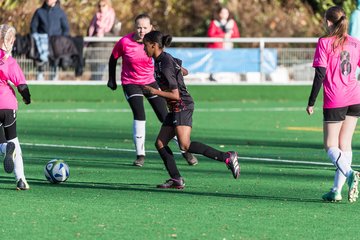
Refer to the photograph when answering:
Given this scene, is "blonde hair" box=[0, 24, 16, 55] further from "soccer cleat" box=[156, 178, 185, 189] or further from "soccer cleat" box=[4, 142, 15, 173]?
"soccer cleat" box=[156, 178, 185, 189]

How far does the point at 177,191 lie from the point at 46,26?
14504 mm

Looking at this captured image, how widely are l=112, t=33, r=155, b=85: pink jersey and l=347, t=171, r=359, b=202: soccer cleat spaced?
185 inches

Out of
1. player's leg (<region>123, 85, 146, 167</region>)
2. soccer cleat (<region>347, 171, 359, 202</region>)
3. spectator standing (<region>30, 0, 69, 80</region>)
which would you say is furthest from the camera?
spectator standing (<region>30, 0, 69, 80</region>)

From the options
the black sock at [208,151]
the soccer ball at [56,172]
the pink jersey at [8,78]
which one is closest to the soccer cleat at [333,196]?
the black sock at [208,151]

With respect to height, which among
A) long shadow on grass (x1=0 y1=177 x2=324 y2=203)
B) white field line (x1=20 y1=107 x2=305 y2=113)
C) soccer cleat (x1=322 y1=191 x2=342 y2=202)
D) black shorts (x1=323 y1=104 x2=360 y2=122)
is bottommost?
white field line (x1=20 y1=107 x2=305 y2=113)

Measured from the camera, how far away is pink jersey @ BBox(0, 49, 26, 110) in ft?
40.1

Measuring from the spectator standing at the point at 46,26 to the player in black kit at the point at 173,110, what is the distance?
540 inches

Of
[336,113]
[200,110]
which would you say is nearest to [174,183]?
[336,113]

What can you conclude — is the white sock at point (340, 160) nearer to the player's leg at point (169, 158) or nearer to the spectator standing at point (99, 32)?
the player's leg at point (169, 158)

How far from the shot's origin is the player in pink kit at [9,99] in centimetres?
1216

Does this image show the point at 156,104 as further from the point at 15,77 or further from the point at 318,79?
the point at 318,79

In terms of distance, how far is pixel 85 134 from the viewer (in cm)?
1995

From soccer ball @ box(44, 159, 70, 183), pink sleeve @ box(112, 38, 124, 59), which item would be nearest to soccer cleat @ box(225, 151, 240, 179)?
soccer ball @ box(44, 159, 70, 183)

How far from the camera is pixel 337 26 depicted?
11406mm
